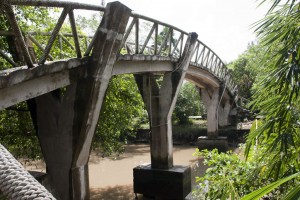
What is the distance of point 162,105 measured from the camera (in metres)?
11.5

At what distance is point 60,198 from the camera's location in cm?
639

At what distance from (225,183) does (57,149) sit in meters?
3.79

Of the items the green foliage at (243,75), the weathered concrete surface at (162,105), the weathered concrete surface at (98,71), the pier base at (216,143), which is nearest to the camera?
the weathered concrete surface at (98,71)

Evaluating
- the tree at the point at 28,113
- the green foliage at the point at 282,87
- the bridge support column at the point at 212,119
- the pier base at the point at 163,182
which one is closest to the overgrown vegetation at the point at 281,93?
the green foliage at the point at 282,87

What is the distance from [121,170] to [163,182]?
6.16 metres

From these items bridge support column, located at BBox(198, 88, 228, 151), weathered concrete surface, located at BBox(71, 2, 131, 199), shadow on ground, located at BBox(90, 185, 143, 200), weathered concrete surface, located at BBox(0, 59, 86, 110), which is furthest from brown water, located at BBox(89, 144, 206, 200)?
weathered concrete surface, located at BBox(0, 59, 86, 110)

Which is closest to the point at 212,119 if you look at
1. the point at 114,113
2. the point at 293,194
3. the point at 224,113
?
the point at 224,113

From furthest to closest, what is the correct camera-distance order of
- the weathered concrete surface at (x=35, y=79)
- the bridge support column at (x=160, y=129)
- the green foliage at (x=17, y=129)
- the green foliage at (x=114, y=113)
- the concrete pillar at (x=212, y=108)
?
the concrete pillar at (x=212, y=108) < the bridge support column at (x=160, y=129) < the green foliage at (x=114, y=113) < the green foliage at (x=17, y=129) < the weathered concrete surface at (x=35, y=79)

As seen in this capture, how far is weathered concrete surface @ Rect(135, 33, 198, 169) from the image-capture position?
1136 centimetres

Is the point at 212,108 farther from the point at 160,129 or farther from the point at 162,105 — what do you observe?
the point at 160,129

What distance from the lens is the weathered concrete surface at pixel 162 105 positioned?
37.3ft

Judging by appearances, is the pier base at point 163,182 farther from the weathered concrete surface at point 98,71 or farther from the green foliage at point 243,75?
the green foliage at point 243,75

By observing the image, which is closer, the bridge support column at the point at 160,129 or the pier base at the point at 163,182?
the pier base at the point at 163,182

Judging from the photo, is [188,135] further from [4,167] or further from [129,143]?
[4,167]
